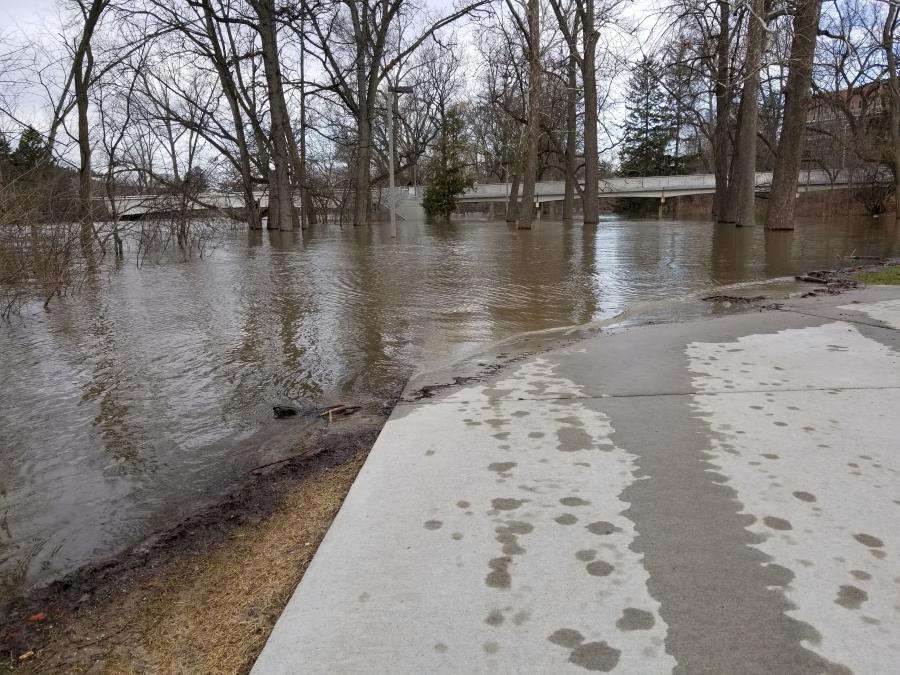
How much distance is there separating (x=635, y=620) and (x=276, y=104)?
25447 mm

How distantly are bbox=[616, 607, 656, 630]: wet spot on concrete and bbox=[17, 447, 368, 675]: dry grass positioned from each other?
3.33 ft

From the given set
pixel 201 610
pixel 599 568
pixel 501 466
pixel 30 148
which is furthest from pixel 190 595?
pixel 30 148

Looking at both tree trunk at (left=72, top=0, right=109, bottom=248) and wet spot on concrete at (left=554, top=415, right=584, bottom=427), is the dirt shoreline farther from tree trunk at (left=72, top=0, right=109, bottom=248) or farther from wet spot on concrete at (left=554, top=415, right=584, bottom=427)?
tree trunk at (left=72, top=0, right=109, bottom=248)

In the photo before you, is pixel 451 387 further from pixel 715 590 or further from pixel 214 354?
pixel 214 354

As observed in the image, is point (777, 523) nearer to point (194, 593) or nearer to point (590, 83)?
point (194, 593)

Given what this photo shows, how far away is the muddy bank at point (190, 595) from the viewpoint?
1906 millimetres

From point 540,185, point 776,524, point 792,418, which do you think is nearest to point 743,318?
point 792,418

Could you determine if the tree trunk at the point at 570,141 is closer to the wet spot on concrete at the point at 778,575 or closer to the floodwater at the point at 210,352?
the floodwater at the point at 210,352

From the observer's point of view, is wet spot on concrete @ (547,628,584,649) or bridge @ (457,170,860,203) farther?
bridge @ (457,170,860,203)

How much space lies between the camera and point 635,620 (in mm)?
1774

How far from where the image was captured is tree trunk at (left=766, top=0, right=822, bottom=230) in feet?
54.2

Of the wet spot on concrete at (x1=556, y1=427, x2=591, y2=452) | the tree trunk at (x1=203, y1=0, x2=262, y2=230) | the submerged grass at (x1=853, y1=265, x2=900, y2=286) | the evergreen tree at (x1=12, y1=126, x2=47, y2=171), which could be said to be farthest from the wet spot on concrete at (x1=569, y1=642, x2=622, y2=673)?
the tree trunk at (x1=203, y1=0, x2=262, y2=230)

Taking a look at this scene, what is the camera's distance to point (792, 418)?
3.14 meters

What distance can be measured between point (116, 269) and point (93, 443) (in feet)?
32.9
